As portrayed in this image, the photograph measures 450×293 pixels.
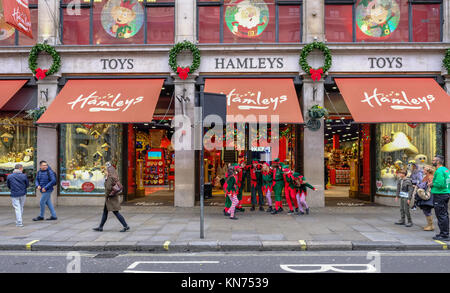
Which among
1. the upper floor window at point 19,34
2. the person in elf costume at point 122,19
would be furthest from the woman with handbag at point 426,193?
the upper floor window at point 19,34

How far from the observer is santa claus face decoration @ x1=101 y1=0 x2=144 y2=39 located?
534 inches

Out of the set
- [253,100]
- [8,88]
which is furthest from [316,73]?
[8,88]

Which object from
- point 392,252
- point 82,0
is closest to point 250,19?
point 82,0

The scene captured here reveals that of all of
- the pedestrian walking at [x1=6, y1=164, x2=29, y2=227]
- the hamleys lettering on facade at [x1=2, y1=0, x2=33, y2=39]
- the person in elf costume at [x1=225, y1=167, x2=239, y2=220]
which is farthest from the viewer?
the hamleys lettering on facade at [x1=2, y1=0, x2=33, y2=39]

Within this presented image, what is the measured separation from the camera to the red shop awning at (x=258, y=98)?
11.5 m

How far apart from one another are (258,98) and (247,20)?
355 centimetres

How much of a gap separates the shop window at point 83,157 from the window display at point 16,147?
127cm

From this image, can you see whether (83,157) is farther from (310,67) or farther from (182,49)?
(310,67)

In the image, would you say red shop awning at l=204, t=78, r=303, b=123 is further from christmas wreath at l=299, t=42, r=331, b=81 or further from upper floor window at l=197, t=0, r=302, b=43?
upper floor window at l=197, t=0, r=302, b=43

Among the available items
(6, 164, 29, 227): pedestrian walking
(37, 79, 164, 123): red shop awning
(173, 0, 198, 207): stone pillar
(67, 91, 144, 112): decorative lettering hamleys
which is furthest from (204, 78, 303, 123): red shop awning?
(6, 164, 29, 227): pedestrian walking

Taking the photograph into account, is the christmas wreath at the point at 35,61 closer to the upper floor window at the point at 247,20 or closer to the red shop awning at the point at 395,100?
the upper floor window at the point at 247,20

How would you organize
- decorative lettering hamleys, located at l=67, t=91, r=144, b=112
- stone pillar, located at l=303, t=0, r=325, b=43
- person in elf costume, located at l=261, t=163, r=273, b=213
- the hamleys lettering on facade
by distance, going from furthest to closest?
stone pillar, located at l=303, t=0, r=325, b=43 → decorative lettering hamleys, located at l=67, t=91, r=144, b=112 → person in elf costume, located at l=261, t=163, r=273, b=213 → the hamleys lettering on facade

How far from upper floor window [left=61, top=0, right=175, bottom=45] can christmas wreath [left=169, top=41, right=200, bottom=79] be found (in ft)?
2.94

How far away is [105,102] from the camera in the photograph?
39.9ft
